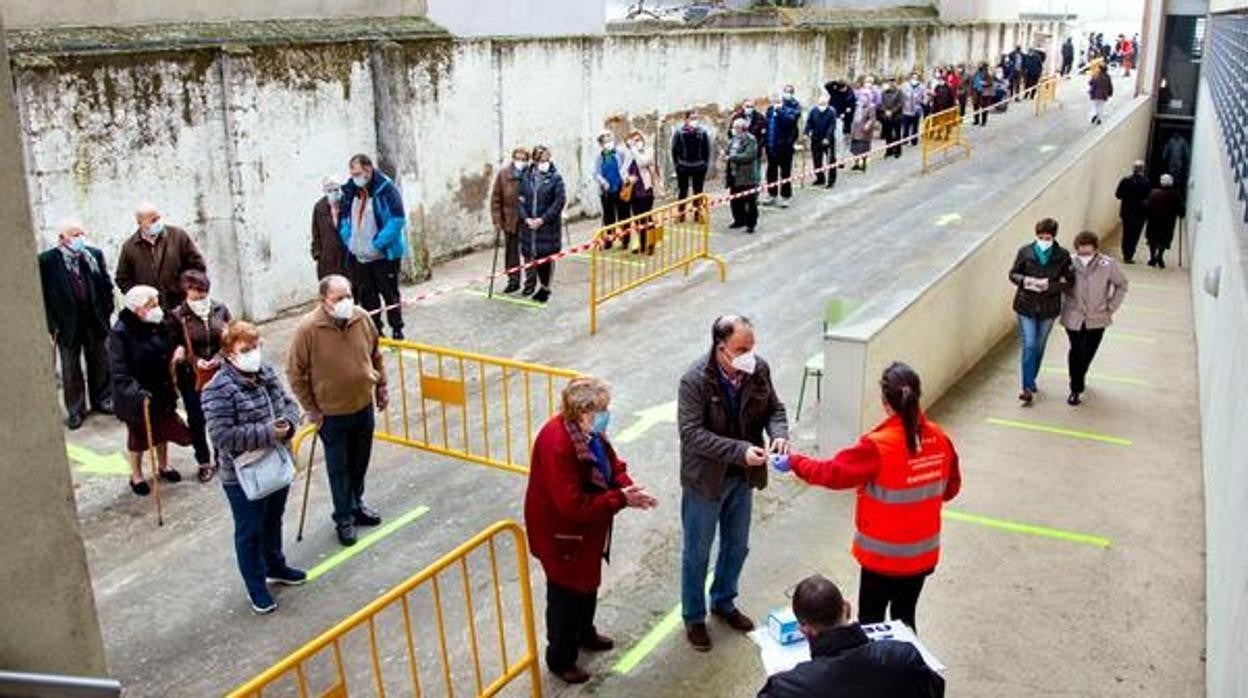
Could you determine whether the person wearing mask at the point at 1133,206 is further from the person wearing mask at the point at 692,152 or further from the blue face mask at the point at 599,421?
the blue face mask at the point at 599,421

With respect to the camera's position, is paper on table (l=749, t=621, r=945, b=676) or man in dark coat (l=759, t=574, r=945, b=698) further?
paper on table (l=749, t=621, r=945, b=676)

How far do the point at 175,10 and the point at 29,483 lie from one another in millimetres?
10711

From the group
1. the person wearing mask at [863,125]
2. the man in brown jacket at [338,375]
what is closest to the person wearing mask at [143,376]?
the man in brown jacket at [338,375]

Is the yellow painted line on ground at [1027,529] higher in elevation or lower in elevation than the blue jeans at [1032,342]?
lower

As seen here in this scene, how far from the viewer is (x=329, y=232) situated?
36.6 feet

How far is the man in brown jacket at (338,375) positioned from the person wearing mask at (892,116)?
62.7 feet

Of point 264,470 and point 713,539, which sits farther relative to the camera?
point 264,470

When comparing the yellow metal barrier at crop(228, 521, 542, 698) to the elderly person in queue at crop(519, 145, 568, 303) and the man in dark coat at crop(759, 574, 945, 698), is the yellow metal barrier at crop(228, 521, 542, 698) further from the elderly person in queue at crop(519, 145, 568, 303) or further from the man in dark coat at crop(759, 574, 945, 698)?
the elderly person in queue at crop(519, 145, 568, 303)

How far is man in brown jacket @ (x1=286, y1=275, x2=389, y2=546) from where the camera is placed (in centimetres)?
723

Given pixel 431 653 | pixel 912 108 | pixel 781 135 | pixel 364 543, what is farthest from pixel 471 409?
pixel 912 108

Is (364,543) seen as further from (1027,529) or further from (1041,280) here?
(1041,280)

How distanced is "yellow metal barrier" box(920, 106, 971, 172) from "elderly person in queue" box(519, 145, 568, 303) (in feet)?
44.5

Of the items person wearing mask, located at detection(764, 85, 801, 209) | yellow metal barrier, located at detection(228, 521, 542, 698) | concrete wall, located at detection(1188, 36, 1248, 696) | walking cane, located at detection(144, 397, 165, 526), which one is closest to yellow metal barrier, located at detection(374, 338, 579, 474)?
walking cane, located at detection(144, 397, 165, 526)

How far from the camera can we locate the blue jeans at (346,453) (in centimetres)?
745
